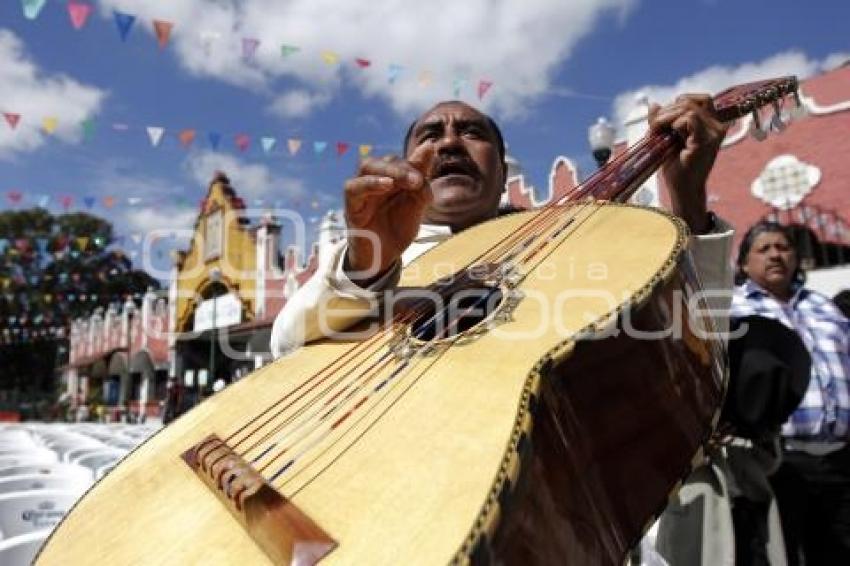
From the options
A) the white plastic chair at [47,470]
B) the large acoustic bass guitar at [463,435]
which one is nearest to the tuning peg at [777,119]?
the large acoustic bass guitar at [463,435]

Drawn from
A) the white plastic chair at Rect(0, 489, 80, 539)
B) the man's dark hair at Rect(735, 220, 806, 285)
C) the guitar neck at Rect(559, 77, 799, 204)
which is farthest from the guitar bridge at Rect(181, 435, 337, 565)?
the man's dark hair at Rect(735, 220, 806, 285)

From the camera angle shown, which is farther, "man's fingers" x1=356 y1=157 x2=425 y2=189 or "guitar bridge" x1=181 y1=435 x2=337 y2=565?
"man's fingers" x1=356 y1=157 x2=425 y2=189

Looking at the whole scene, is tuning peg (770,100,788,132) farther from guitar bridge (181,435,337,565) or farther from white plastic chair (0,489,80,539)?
white plastic chair (0,489,80,539)

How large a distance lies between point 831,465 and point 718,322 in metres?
1.18

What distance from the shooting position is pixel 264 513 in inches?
31.1

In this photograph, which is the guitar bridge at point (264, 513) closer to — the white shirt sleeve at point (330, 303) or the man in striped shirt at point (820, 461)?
the white shirt sleeve at point (330, 303)

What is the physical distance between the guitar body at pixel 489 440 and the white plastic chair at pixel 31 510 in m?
1.53

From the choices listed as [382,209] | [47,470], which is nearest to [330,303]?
[382,209]

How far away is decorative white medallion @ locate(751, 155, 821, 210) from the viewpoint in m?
7.75

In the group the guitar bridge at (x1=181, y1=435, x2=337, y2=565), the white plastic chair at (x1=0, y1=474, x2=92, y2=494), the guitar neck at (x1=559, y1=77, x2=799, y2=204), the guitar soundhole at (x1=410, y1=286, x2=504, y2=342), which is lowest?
the white plastic chair at (x1=0, y1=474, x2=92, y2=494)

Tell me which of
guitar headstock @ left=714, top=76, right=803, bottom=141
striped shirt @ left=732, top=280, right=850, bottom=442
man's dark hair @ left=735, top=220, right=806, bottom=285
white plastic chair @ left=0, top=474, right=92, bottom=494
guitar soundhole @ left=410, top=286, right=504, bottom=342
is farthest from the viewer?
white plastic chair @ left=0, top=474, right=92, bottom=494

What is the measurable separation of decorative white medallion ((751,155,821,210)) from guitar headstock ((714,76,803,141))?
259 inches

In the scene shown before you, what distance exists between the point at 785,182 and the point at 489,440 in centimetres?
851

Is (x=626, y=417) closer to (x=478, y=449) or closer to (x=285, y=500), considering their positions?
(x=478, y=449)
